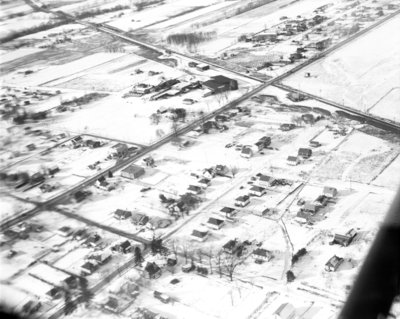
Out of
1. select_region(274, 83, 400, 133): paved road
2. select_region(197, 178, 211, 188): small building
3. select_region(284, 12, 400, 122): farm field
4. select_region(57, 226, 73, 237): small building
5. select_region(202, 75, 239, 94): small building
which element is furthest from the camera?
select_region(202, 75, 239, 94): small building

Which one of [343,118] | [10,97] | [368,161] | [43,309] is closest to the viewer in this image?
[43,309]

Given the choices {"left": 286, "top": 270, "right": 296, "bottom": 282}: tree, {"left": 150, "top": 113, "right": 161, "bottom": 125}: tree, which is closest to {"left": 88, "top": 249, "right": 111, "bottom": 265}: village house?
{"left": 286, "top": 270, "right": 296, "bottom": 282}: tree

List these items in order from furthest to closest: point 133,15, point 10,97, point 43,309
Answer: point 133,15 → point 10,97 → point 43,309

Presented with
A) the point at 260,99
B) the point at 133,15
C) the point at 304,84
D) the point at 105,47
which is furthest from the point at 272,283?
the point at 133,15

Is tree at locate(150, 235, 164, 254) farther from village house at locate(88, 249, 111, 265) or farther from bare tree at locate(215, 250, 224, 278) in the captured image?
bare tree at locate(215, 250, 224, 278)

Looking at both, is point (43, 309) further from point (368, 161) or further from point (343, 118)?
point (343, 118)

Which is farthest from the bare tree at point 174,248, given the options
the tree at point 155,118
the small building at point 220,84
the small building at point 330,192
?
the small building at point 220,84
